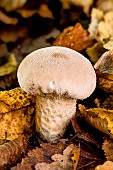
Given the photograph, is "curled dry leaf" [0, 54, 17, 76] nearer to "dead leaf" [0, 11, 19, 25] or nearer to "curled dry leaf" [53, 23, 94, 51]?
"curled dry leaf" [53, 23, 94, 51]

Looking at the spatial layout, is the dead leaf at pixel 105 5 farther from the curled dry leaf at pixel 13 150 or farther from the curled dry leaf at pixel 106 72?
the curled dry leaf at pixel 13 150

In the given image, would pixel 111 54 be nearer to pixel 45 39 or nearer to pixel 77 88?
pixel 77 88

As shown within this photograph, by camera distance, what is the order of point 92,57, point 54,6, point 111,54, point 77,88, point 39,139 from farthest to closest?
1. point 54,6
2. point 92,57
3. point 111,54
4. point 39,139
5. point 77,88

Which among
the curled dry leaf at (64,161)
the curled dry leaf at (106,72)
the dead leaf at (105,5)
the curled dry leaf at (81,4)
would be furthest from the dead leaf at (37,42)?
the curled dry leaf at (64,161)

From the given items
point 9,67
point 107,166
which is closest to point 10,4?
point 9,67

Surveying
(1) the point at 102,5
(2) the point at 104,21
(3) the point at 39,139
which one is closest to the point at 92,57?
(2) the point at 104,21

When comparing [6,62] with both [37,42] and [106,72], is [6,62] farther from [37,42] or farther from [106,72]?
[106,72]
